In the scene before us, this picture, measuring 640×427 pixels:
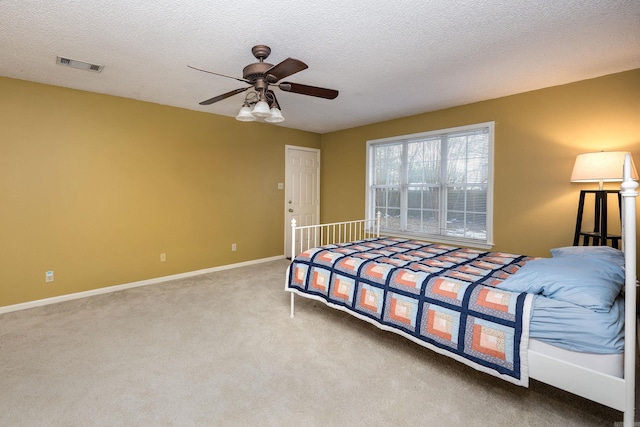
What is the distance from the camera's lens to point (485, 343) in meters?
1.74

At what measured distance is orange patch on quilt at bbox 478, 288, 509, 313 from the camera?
1731mm

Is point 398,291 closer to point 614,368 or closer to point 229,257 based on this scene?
point 614,368

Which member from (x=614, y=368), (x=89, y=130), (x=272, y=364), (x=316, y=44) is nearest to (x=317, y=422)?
(x=272, y=364)

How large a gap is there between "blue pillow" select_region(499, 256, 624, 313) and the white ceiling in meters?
1.59

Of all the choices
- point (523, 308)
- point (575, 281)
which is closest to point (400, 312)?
point (523, 308)

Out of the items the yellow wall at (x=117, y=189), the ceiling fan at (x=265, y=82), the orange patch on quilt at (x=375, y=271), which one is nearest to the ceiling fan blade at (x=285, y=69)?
the ceiling fan at (x=265, y=82)

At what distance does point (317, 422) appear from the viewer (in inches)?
63.7

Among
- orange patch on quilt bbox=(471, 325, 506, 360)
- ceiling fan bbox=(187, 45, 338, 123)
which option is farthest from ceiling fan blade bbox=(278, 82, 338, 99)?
orange patch on quilt bbox=(471, 325, 506, 360)

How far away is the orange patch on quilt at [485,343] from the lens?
5.57 feet

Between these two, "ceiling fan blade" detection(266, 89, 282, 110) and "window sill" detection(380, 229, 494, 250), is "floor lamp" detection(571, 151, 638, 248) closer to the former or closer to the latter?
"window sill" detection(380, 229, 494, 250)

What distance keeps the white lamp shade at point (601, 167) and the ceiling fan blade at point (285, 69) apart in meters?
2.61

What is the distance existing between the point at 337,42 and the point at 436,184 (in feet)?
8.45

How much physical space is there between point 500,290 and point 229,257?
150 inches

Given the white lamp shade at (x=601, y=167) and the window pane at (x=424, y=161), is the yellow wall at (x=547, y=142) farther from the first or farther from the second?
the white lamp shade at (x=601, y=167)
